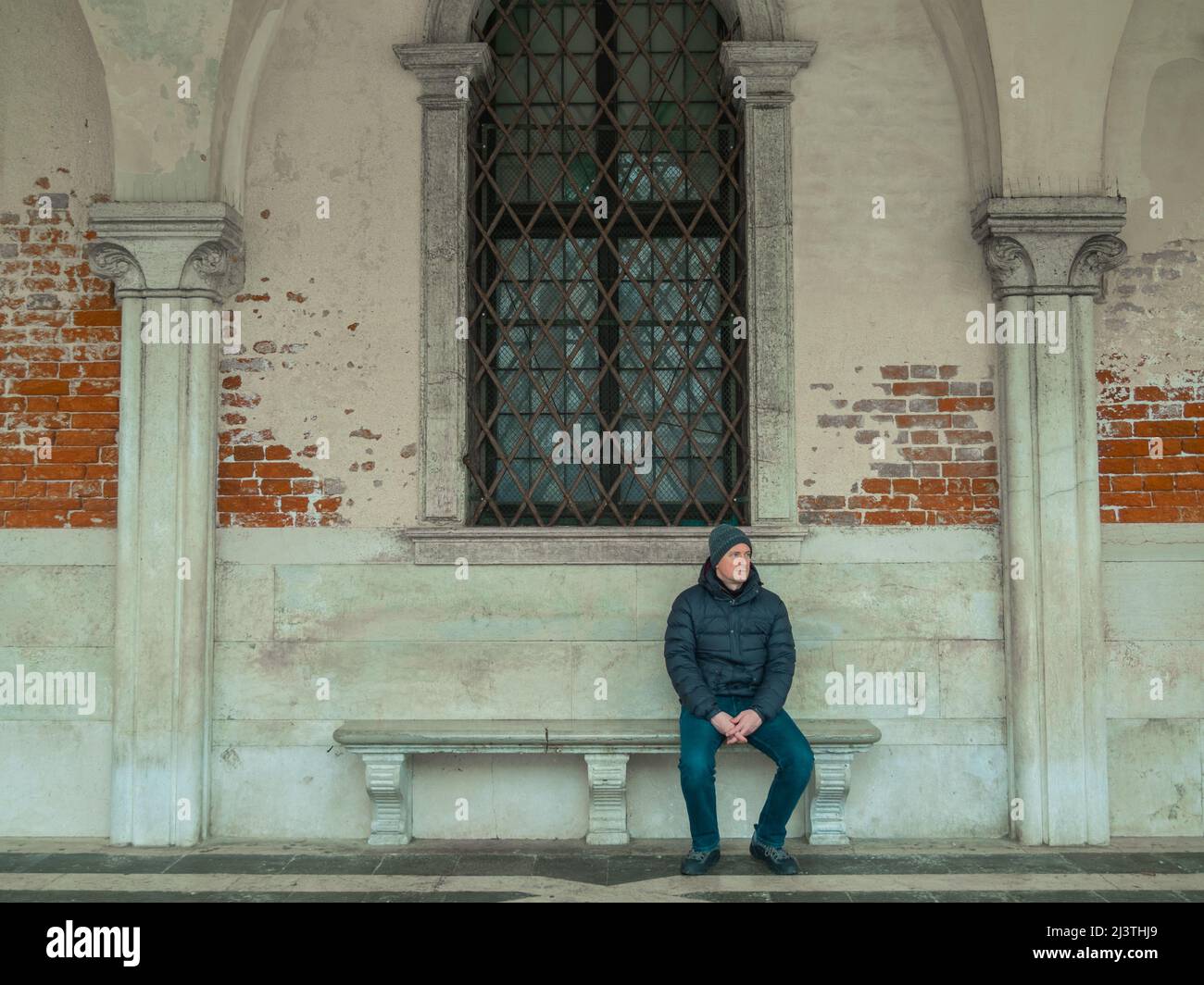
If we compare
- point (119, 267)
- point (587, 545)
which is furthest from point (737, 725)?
point (119, 267)

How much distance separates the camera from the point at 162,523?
5.75 metres

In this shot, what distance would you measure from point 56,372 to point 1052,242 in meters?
5.04

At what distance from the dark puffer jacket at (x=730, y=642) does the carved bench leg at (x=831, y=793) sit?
51 centimetres

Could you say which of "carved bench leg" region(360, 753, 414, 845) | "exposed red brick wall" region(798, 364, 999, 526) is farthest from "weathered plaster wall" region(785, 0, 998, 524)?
"carved bench leg" region(360, 753, 414, 845)

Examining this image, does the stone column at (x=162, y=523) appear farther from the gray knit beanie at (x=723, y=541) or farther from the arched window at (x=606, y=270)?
the gray knit beanie at (x=723, y=541)

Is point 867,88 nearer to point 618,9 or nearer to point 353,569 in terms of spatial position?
point 618,9

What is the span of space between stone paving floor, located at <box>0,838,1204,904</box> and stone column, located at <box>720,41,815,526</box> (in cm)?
172

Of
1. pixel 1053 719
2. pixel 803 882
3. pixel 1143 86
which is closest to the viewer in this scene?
pixel 803 882

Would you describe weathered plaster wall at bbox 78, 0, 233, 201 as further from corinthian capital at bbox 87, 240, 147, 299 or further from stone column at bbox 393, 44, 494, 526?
stone column at bbox 393, 44, 494, 526

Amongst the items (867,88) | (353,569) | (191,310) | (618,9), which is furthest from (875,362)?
(191,310)

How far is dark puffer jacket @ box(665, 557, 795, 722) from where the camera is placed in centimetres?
529

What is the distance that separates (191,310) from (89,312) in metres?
0.62

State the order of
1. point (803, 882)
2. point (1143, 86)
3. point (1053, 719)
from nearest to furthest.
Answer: point (803, 882) < point (1053, 719) < point (1143, 86)

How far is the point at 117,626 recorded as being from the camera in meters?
5.75
